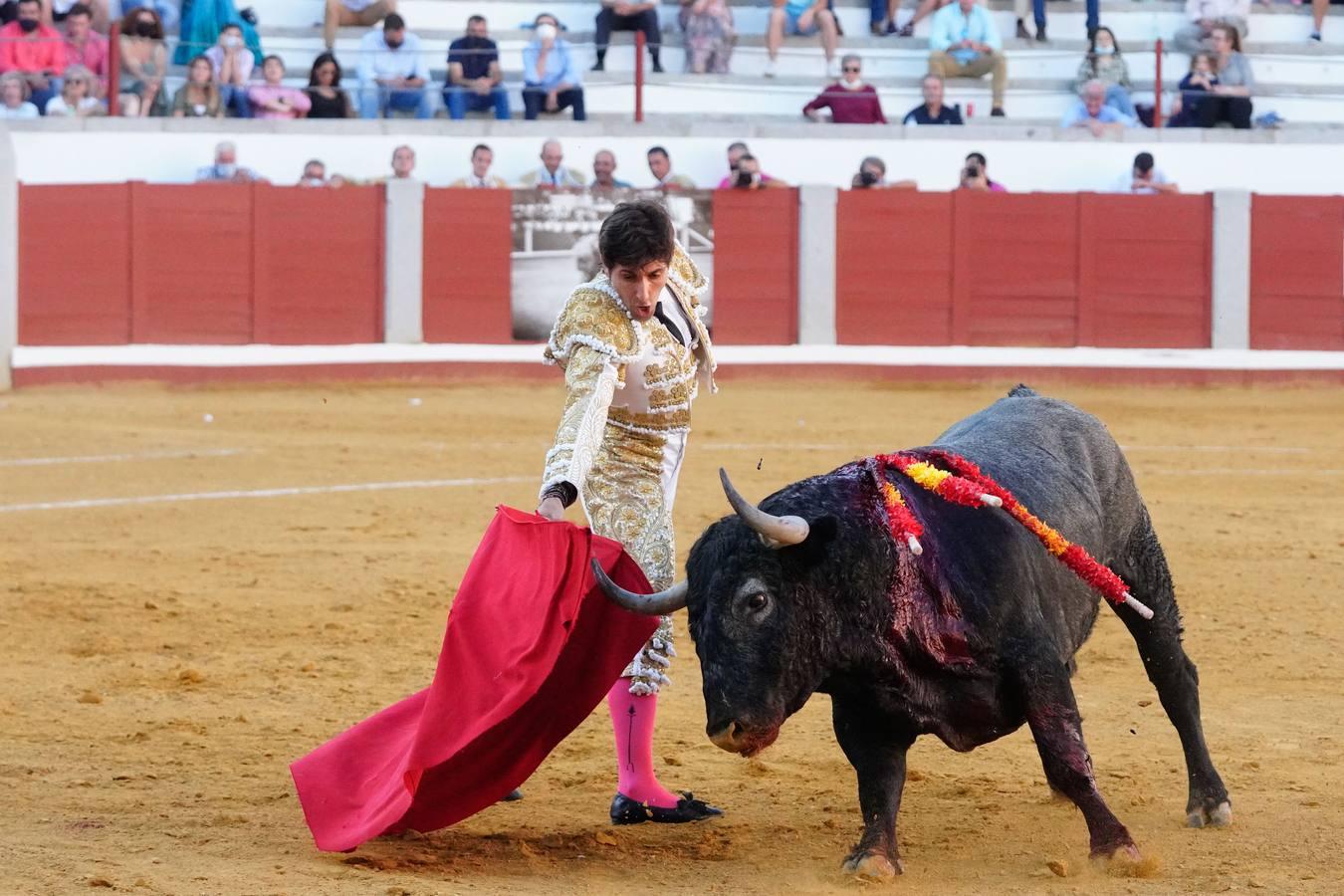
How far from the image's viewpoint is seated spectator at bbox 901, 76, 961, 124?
13312 millimetres

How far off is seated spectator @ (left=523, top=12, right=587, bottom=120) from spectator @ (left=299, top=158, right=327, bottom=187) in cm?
146

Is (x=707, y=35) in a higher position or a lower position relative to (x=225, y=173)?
higher

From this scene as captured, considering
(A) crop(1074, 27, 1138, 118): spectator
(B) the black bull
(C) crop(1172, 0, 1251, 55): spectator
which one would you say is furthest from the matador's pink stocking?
(C) crop(1172, 0, 1251, 55): spectator

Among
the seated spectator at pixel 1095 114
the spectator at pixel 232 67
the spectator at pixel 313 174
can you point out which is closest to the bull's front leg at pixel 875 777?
the spectator at pixel 313 174

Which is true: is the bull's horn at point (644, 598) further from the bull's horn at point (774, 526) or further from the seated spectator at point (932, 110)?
the seated spectator at point (932, 110)

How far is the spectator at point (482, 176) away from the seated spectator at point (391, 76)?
57 centimetres

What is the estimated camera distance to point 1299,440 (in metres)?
10.4

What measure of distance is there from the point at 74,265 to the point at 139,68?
1.40m

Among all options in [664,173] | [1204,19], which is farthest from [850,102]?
[1204,19]

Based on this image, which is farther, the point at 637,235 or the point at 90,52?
the point at 90,52

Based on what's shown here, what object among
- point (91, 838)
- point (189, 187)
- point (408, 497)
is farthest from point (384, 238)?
point (91, 838)

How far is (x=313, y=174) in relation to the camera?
498 inches

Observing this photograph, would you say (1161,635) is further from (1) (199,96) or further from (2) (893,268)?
(1) (199,96)

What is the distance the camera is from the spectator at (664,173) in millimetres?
12633
